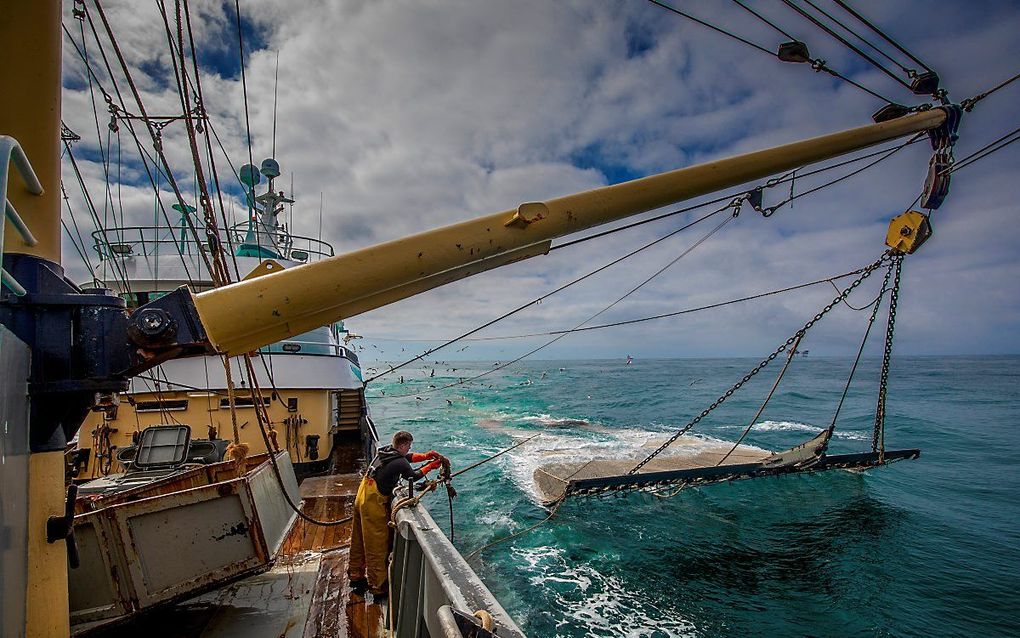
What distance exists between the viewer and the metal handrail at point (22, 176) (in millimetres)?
1421

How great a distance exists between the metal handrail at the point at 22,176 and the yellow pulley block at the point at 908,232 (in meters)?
8.33

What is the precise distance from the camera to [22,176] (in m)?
1.77

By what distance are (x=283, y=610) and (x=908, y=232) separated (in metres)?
9.02

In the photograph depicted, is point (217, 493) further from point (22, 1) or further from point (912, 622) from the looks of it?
point (912, 622)

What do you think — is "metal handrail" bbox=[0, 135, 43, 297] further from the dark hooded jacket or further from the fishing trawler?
the dark hooded jacket

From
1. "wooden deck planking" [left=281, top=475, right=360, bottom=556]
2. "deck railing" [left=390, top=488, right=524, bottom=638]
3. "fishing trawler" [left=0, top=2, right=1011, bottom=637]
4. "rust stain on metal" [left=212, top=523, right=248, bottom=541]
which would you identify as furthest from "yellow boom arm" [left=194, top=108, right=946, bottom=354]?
"wooden deck planking" [left=281, top=475, right=360, bottom=556]

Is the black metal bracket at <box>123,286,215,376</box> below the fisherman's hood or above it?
above

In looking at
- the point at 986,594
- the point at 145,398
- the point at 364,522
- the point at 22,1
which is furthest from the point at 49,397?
the point at 986,594

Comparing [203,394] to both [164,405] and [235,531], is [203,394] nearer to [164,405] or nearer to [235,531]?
[164,405]

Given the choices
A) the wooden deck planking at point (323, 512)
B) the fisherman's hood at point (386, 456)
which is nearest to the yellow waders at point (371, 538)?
the fisherman's hood at point (386, 456)

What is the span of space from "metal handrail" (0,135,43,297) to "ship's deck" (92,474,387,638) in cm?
375

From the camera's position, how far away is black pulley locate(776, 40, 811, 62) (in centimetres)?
471

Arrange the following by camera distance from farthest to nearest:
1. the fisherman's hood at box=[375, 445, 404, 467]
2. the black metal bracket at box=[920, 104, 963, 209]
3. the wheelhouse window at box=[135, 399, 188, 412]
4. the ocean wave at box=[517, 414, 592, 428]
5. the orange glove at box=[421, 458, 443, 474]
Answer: the ocean wave at box=[517, 414, 592, 428], the wheelhouse window at box=[135, 399, 188, 412], the black metal bracket at box=[920, 104, 963, 209], the orange glove at box=[421, 458, 443, 474], the fisherman's hood at box=[375, 445, 404, 467]

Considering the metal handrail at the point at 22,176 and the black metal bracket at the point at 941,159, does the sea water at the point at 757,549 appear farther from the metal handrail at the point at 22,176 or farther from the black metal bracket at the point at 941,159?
the metal handrail at the point at 22,176
